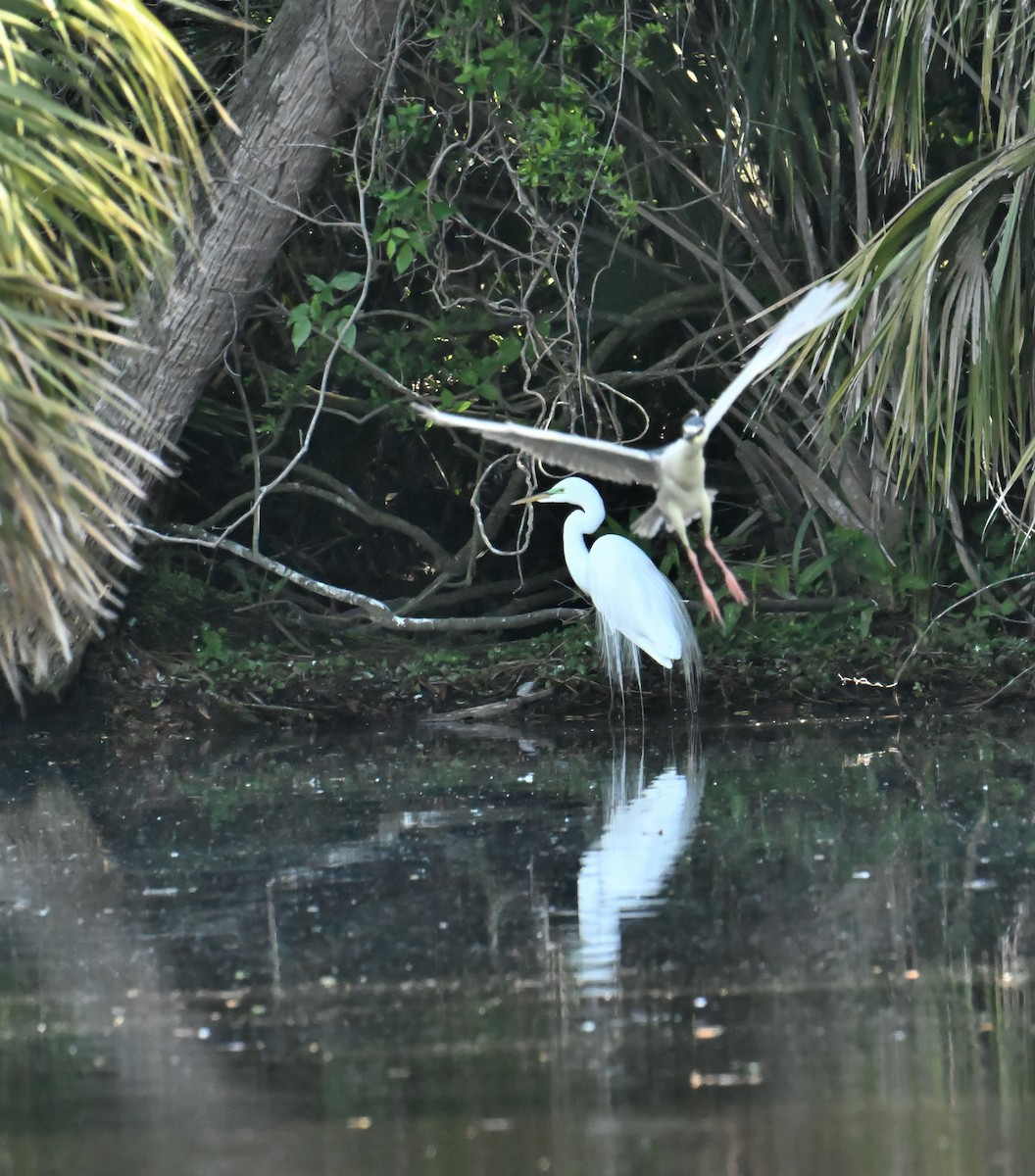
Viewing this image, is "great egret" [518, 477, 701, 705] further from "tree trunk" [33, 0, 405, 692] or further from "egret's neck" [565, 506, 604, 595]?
"tree trunk" [33, 0, 405, 692]

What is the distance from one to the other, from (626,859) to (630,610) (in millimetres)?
2222

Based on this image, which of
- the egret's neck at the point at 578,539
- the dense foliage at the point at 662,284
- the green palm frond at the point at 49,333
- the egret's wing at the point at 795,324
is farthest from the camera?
the egret's neck at the point at 578,539

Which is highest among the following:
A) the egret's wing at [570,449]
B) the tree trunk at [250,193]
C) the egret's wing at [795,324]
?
the tree trunk at [250,193]

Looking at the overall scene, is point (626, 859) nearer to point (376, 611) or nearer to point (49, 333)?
point (49, 333)

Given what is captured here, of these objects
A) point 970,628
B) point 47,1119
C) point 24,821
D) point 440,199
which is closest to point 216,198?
point 440,199

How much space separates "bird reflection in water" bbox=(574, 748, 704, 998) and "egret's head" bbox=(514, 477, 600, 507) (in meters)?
1.72

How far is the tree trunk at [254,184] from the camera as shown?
562 cm

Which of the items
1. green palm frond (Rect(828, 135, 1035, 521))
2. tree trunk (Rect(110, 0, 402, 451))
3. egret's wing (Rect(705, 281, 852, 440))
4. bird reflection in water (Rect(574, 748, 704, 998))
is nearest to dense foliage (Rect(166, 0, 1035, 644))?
green palm frond (Rect(828, 135, 1035, 521))

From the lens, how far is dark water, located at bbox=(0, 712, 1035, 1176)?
211 centimetres

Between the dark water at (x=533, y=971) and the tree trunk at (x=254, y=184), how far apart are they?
1.74 metres

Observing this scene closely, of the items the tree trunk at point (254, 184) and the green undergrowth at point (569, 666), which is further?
the green undergrowth at point (569, 666)

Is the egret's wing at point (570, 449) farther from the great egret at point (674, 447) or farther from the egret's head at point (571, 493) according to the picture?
the egret's head at point (571, 493)

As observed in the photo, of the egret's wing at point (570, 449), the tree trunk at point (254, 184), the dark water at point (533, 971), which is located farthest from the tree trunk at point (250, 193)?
the dark water at point (533, 971)

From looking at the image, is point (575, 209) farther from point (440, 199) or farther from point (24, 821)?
point (24, 821)
